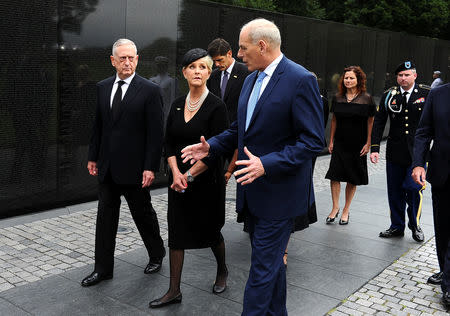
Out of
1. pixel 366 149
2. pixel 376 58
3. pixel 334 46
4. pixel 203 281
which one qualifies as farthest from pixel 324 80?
pixel 203 281

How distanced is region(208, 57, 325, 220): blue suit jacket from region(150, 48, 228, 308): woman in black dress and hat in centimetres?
71

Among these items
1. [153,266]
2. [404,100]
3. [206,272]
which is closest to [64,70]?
[153,266]

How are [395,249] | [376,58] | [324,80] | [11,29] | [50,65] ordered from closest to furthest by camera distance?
[395,249]
[11,29]
[50,65]
[324,80]
[376,58]

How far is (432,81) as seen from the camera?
21172 mm

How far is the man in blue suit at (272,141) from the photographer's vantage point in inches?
127

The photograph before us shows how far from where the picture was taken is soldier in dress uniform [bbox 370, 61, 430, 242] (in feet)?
20.0

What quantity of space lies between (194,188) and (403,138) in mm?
3055

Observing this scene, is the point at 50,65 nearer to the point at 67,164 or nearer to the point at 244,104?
the point at 67,164

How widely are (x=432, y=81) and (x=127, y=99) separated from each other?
753 inches

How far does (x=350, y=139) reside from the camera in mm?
7078

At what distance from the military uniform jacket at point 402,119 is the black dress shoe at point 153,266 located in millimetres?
3006

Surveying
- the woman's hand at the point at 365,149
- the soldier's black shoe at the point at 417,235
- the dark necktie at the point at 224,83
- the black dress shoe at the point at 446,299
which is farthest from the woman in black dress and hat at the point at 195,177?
the woman's hand at the point at 365,149

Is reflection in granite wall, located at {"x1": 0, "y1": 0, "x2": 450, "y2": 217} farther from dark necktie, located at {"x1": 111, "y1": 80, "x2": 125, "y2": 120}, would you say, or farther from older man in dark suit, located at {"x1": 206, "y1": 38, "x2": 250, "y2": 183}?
dark necktie, located at {"x1": 111, "y1": 80, "x2": 125, "y2": 120}

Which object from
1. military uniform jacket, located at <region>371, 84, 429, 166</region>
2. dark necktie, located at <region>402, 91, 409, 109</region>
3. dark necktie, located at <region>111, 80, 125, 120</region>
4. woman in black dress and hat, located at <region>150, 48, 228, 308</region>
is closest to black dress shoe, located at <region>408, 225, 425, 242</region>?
military uniform jacket, located at <region>371, 84, 429, 166</region>
